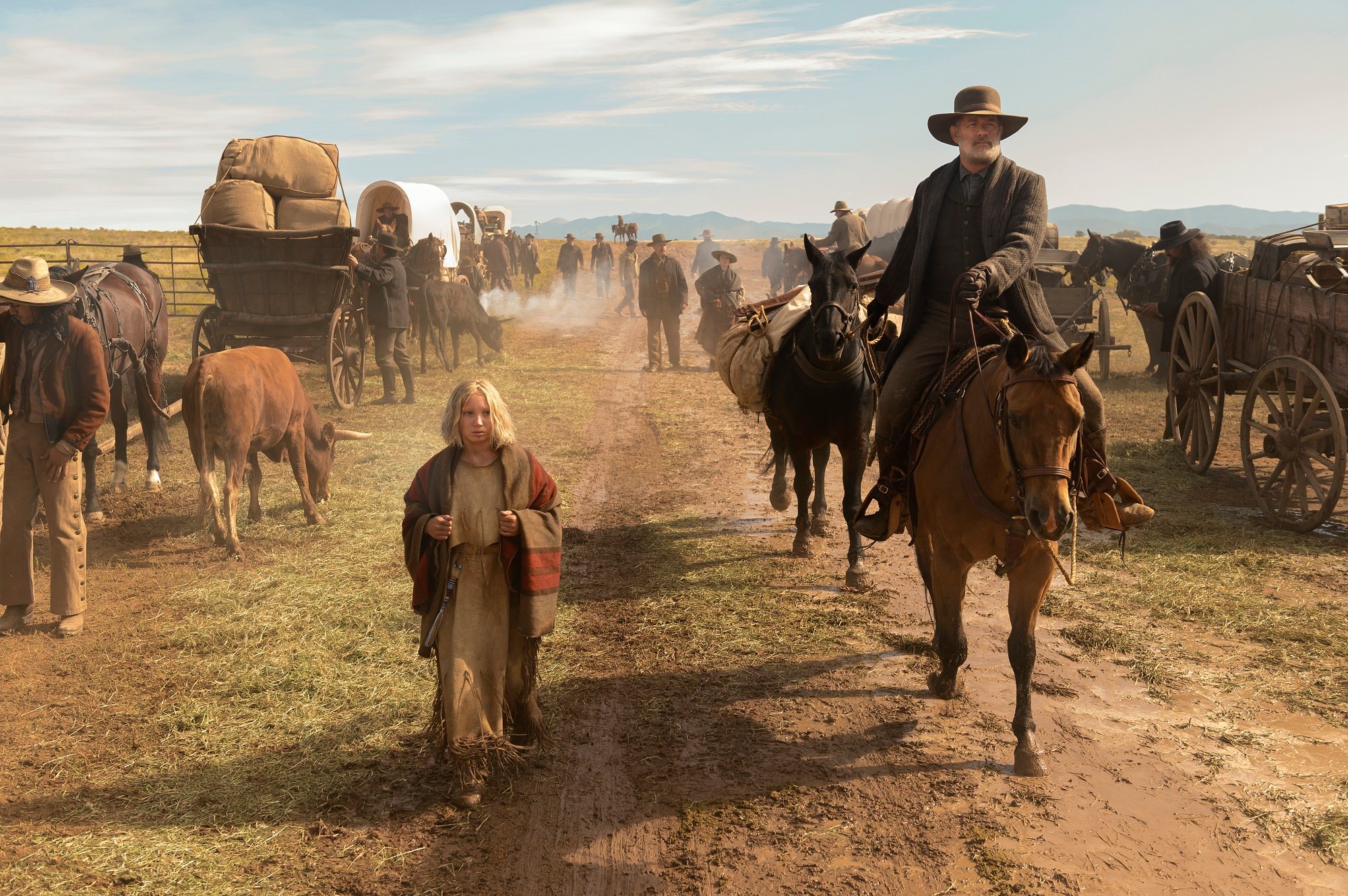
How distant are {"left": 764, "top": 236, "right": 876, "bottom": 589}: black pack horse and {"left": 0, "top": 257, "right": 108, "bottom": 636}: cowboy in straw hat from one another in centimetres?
477

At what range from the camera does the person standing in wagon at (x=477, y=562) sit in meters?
4.16

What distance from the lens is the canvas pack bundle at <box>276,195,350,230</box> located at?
1403 centimetres

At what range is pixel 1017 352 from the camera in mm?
3896

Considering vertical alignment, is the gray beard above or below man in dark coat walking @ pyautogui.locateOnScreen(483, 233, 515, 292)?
below

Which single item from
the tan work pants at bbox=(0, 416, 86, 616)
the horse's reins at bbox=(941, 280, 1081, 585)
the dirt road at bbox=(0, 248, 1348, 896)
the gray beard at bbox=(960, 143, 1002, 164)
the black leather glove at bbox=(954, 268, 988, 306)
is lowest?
the dirt road at bbox=(0, 248, 1348, 896)

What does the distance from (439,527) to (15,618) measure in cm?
416

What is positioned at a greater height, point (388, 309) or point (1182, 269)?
point (1182, 269)

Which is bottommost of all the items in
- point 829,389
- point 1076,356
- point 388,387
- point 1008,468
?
point 388,387

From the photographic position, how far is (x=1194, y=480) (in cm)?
992

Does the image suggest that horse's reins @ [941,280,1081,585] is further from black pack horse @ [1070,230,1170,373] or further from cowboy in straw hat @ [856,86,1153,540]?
black pack horse @ [1070,230,1170,373]

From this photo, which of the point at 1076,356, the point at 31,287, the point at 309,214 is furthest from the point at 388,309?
the point at 1076,356

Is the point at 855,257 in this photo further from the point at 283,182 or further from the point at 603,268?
the point at 603,268

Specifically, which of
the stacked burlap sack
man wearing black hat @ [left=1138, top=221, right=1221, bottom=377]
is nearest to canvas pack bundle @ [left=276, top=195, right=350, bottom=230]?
the stacked burlap sack

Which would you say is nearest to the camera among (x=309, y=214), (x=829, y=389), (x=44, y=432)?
(x=44, y=432)
